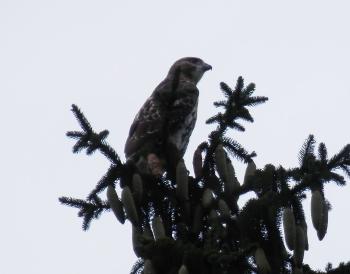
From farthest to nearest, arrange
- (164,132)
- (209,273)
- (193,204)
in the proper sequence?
(164,132) → (193,204) → (209,273)

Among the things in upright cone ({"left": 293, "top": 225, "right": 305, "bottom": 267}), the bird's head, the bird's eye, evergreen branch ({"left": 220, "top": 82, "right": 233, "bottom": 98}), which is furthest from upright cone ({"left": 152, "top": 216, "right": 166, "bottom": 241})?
the bird's eye

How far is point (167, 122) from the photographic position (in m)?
5.02

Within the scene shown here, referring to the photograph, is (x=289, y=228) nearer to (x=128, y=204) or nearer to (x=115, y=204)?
(x=128, y=204)

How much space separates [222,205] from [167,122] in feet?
3.76

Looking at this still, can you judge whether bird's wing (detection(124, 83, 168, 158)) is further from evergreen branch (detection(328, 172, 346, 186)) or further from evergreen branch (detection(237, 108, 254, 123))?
evergreen branch (detection(328, 172, 346, 186))

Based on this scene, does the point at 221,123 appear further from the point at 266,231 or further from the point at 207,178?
the point at 266,231

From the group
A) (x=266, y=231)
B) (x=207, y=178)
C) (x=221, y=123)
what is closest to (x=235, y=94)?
(x=221, y=123)

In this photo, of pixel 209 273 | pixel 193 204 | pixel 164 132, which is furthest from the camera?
pixel 164 132

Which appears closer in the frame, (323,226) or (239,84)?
(323,226)

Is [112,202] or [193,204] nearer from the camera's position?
[112,202]

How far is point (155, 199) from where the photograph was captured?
15.1 ft

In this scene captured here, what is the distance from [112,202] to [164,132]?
1.18 meters

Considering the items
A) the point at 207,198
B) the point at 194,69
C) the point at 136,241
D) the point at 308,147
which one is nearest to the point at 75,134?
the point at 136,241

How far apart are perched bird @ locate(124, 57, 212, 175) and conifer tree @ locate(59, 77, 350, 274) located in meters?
0.31
